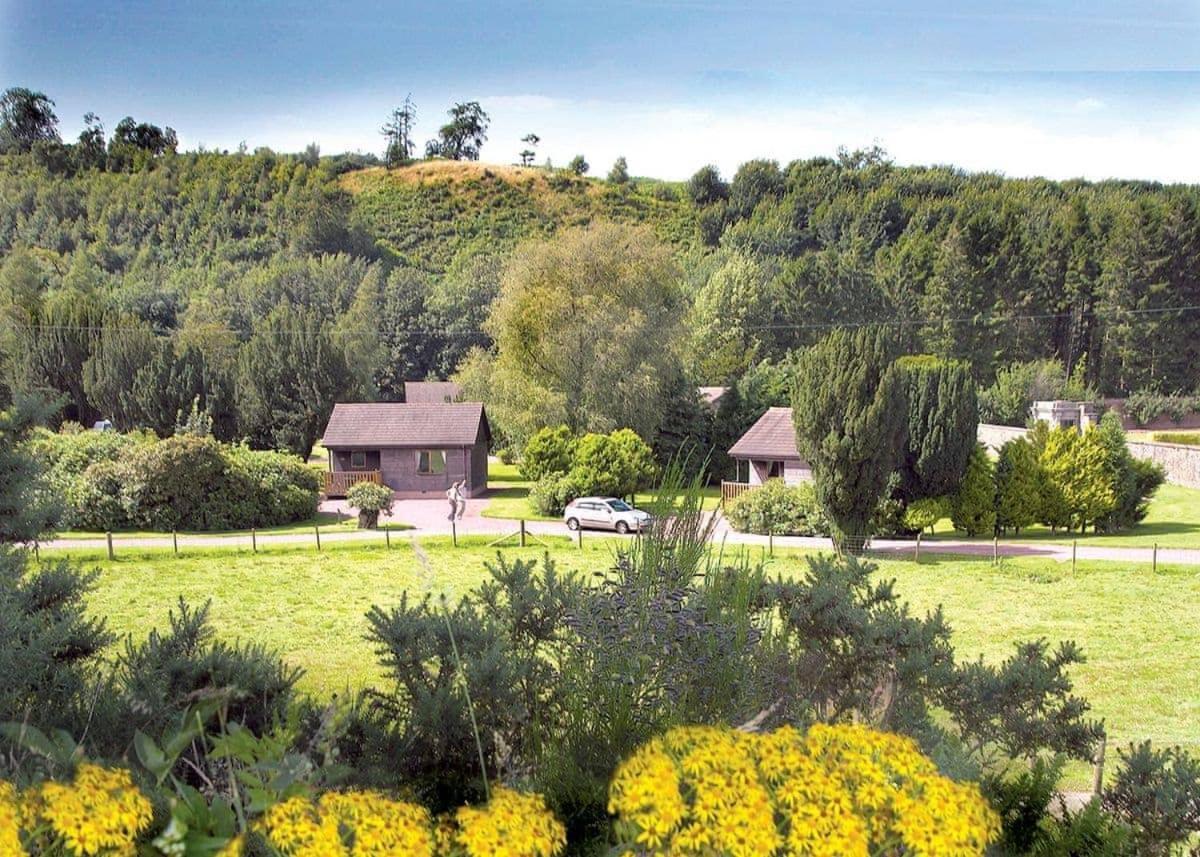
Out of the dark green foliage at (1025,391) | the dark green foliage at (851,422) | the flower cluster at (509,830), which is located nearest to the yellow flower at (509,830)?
the flower cluster at (509,830)

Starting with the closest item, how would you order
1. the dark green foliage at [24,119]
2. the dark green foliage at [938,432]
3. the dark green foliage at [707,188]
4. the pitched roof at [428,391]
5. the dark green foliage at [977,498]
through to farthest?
the dark green foliage at [24,119] → the dark green foliage at [938,432] → the dark green foliage at [977,498] → the pitched roof at [428,391] → the dark green foliage at [707,188]

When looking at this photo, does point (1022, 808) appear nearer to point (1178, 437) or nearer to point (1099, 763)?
point (1099, 763)

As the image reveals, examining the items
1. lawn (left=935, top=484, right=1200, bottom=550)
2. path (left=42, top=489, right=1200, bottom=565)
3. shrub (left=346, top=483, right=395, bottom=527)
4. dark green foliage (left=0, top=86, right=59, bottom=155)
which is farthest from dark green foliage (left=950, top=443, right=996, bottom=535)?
dark green foliage (left=0, top=86, right=59, bottom=155)

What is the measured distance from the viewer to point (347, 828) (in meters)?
0.85

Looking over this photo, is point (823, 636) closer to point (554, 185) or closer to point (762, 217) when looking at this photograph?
point (554, 185)

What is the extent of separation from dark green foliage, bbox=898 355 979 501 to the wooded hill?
2.61 m

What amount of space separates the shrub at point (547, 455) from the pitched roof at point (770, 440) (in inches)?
88.3

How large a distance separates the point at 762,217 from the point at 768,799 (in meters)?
19.2

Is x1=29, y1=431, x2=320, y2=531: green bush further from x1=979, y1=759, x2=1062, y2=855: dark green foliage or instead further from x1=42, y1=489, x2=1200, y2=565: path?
x1=979, y1=759, x2=1062, y2=855: dark green foliage

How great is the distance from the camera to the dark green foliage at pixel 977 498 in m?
10.0

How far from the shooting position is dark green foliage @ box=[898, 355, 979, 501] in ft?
32.1

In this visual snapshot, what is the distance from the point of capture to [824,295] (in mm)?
20188

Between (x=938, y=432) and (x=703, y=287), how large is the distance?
1113cm

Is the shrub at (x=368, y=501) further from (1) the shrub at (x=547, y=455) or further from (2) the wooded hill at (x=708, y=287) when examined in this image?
(2) the wooded hill at (x=708, y=287)
